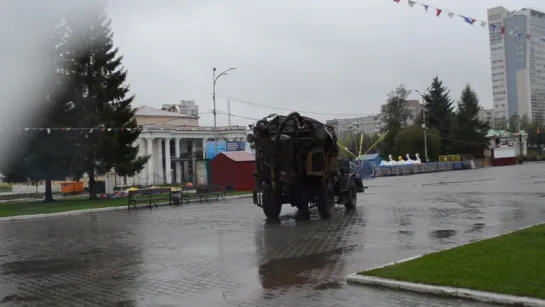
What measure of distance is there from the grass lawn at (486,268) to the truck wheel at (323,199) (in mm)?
7235

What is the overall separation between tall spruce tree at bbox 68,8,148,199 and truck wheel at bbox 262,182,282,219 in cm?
1928

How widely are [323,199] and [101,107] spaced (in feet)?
77.4

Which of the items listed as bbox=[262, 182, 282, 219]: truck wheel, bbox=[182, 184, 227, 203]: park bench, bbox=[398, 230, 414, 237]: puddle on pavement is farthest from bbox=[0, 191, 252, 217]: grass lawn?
bbox=[398, 230, 414, 237]: puddle on pavement

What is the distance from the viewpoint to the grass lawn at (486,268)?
263 inches

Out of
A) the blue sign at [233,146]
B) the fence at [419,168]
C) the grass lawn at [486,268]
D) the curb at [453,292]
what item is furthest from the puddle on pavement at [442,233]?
the fence at [419,168]

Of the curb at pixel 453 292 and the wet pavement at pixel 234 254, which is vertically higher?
the curb at pixel 453 292

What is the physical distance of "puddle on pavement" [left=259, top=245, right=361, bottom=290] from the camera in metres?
7.86

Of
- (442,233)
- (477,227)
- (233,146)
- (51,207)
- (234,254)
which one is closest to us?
(234,254)

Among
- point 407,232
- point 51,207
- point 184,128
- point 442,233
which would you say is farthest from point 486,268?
point 184,128

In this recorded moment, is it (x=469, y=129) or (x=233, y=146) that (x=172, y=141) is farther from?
(x=469, y=129)

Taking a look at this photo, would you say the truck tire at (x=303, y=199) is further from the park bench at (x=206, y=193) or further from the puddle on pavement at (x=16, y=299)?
the park bench at (x=206, y=193)

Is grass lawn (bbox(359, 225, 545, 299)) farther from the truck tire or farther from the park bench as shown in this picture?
the park bench

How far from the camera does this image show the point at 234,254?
35.1ft

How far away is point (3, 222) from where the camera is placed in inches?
873
